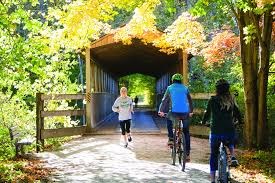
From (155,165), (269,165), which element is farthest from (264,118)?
(155,165)

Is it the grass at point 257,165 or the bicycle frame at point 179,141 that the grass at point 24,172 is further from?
the grass at point 257,165

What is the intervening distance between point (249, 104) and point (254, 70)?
974mm

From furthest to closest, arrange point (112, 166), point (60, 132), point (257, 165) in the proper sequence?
point (60, 132) → point (257, 165) → point (112, 166)

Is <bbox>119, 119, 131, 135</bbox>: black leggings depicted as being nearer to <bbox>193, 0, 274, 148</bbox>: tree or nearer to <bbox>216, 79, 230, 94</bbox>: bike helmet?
<bbox>193, 0, 274, 148</bbox>: tree

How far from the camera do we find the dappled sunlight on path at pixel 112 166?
8.80m

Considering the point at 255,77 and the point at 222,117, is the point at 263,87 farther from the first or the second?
the point at 222,117

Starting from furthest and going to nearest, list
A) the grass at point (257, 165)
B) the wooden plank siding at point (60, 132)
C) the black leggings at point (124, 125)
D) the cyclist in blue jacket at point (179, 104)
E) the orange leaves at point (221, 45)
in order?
the orange leaves at point (221, 45) → the wooden plank siding at point (60, 132) → the black leggings at point (124, 125) → the cyclist in blue jacket at point (179, 104) → the grass at point (257, 165)

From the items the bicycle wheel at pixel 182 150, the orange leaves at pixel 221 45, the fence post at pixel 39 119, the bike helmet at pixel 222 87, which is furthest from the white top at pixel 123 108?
the orange leaves at pixel 221 45

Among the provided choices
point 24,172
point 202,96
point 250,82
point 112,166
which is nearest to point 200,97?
point 202,96

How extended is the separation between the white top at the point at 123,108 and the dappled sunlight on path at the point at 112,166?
885 millimetres

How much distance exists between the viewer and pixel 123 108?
43.7 ft

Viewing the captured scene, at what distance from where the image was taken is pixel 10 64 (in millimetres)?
10117

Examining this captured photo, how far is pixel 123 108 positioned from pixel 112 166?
3.37m

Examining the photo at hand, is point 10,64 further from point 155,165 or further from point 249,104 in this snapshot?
point 249,104
